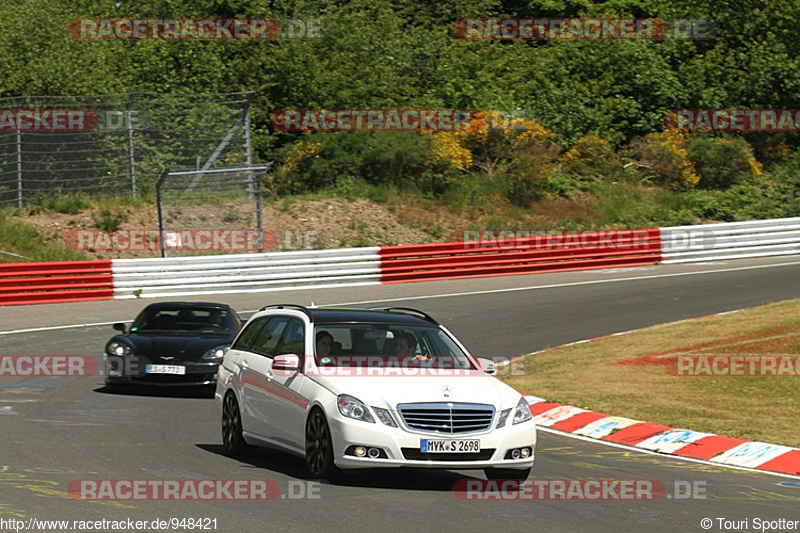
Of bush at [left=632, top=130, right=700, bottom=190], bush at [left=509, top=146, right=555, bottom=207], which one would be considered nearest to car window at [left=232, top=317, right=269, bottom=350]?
bush at [left=509, top=146, right=555, bottom=207]

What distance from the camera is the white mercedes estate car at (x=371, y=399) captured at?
987 centimetres

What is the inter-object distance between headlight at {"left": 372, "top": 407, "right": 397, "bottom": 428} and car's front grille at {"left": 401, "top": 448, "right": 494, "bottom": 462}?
0.23m

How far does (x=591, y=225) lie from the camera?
4053 centimetres

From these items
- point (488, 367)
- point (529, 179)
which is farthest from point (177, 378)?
point (529, 179)

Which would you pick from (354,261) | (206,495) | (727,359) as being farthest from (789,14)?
(206,495)

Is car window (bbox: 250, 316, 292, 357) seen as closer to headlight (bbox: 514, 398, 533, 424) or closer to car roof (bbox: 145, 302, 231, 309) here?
headlight (bbox: 514, 398, 533, 424)

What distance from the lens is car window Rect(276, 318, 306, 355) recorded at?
11164mm

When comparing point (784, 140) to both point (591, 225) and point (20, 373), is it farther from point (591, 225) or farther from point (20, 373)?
point (20, 373)

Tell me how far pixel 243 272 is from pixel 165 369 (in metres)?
13.6

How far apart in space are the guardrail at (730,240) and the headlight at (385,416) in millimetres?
25402

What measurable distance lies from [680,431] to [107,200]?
2507 centimetres

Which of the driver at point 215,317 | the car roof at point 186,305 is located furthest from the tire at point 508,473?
the car roof at point 186,305

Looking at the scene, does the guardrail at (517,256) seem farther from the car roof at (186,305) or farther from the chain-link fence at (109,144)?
the car roof at (186,305)

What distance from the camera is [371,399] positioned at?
9938 mm
